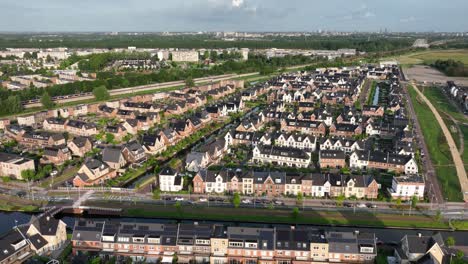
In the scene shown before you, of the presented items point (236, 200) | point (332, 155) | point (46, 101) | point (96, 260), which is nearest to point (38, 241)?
point (96, 260)

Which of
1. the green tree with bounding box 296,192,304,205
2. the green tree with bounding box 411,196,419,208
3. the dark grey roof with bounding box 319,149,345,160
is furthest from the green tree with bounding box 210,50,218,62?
the green tree with bounding box 411,196,419,208

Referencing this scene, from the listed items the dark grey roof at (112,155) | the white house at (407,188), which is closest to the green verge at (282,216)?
the white house at (407,188)

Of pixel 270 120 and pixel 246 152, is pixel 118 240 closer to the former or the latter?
pixel 246 152

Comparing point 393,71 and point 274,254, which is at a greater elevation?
point 393,71

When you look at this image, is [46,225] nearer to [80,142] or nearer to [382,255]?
[80,142]

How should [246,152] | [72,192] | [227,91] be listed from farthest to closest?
[227,91] < [246,152] < [72,192]

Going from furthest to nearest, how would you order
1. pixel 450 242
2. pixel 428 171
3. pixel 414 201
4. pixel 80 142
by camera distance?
pixel 80 142 < pixel 428 171 < pixel 414 201 < pixel 450 242

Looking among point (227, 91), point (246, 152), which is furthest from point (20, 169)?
point (227, 91)
